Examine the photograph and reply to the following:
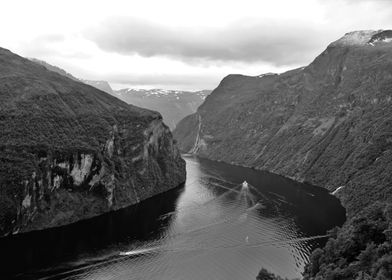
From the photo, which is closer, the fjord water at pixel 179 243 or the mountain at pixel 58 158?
the fjord water at pixel 179 243

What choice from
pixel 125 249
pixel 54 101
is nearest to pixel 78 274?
pixel 125 249

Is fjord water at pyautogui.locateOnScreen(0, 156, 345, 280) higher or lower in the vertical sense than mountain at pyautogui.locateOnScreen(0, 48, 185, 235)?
lower

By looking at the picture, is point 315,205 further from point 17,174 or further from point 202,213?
point 17,174

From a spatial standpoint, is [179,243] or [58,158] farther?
[58,158]

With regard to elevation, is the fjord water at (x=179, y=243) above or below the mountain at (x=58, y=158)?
below
